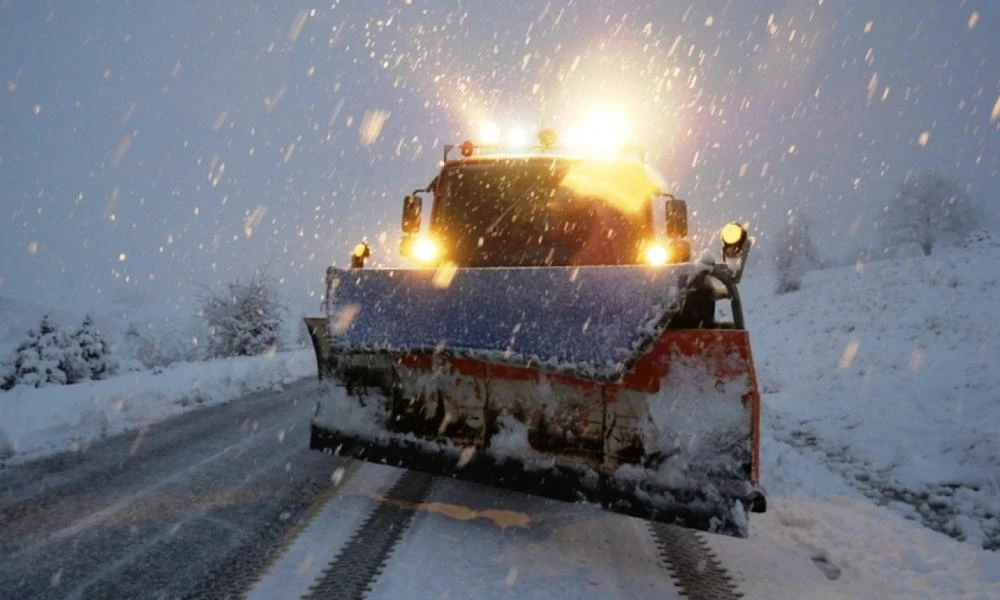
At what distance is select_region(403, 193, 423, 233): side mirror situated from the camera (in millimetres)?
6113

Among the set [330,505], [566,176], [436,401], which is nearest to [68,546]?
[330,505]

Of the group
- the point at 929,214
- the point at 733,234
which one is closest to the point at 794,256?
the point at 929,214

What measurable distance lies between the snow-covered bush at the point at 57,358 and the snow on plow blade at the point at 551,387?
1835 centimetres

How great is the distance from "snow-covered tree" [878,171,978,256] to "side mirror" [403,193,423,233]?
57.1 m

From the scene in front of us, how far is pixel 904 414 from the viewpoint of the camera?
24.9 feet

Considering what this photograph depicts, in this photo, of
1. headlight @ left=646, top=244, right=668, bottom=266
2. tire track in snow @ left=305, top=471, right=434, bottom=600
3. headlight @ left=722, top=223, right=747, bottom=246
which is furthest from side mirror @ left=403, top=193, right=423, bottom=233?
headlight @ left=722, top=223, right=747, bottom=246

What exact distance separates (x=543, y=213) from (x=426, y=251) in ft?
4.02

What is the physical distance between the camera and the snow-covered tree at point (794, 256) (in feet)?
120

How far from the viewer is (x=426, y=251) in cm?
604

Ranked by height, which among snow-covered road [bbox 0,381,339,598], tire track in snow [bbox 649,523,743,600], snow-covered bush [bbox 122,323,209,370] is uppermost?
tire track in snow [bbox 649,523,743,600]

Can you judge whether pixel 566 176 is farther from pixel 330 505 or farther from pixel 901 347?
pixel 901 347

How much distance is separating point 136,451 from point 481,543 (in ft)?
12.7

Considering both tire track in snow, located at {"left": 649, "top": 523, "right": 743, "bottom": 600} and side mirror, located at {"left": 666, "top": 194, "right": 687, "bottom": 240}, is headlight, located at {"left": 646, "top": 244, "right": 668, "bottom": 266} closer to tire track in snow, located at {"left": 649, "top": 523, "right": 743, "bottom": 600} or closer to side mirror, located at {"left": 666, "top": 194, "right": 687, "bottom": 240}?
side mirror, located at {"left": 666, "top": 194, "right": 687, "bottom": 240}

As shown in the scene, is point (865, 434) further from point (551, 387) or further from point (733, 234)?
point (551, 387)
